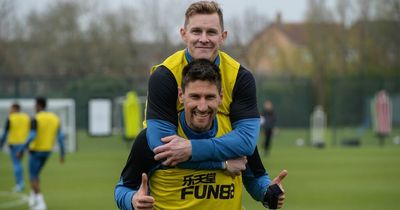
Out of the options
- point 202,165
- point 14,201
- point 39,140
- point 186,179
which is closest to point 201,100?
point 202,165

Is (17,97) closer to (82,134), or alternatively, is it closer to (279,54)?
(82,134)

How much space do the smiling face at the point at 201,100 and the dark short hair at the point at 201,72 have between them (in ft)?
0.09

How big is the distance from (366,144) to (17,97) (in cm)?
1809

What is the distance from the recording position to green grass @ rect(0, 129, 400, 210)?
67.7 feet

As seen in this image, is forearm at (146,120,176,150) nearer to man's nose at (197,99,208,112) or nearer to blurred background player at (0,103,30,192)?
man's nose at (197,99,208,112)

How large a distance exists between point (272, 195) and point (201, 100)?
969 mm

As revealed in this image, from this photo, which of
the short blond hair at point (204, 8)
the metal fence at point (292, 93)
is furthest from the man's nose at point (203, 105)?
the metal fence at point (292, 93)

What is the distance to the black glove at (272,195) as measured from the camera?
248 inches

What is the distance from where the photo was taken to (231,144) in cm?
611

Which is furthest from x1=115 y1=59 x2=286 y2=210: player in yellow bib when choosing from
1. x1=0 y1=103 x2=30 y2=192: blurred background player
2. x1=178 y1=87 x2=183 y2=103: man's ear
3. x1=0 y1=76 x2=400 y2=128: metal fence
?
x1=0 y1=76 x2=400 y2=128: metal fence

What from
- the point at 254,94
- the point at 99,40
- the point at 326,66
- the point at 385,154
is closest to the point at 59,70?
the point at 99,40

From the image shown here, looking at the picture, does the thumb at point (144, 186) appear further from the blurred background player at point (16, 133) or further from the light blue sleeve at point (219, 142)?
the blurred background player at point (16, 133)

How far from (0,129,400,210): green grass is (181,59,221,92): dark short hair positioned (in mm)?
13337

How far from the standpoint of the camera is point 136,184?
6.22 m
